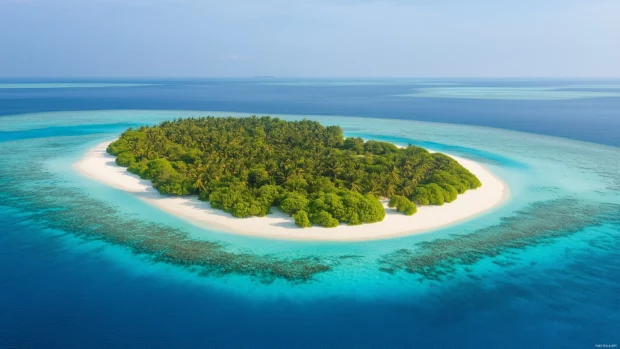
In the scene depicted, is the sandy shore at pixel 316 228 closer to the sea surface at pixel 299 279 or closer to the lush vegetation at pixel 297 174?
the lush vegetation at pixel 297 174

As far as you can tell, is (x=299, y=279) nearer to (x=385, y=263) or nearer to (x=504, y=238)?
(x=385, y=263)

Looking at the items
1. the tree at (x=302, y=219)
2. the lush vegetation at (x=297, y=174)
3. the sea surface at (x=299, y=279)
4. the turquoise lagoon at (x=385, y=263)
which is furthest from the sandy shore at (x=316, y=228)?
the sea surface at (x=299, y=279)

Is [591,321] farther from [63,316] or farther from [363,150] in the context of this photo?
[363,150]

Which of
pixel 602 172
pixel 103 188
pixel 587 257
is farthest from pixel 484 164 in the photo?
pixel 103 188

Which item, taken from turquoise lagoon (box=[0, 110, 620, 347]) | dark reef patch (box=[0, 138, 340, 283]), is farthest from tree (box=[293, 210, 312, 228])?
dark reef patch (box=[0, 138, 340, 283])

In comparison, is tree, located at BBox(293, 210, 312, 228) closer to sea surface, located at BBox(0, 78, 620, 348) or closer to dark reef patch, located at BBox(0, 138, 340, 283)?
sea surface, located at BBox(0, 78, 620, 348)
